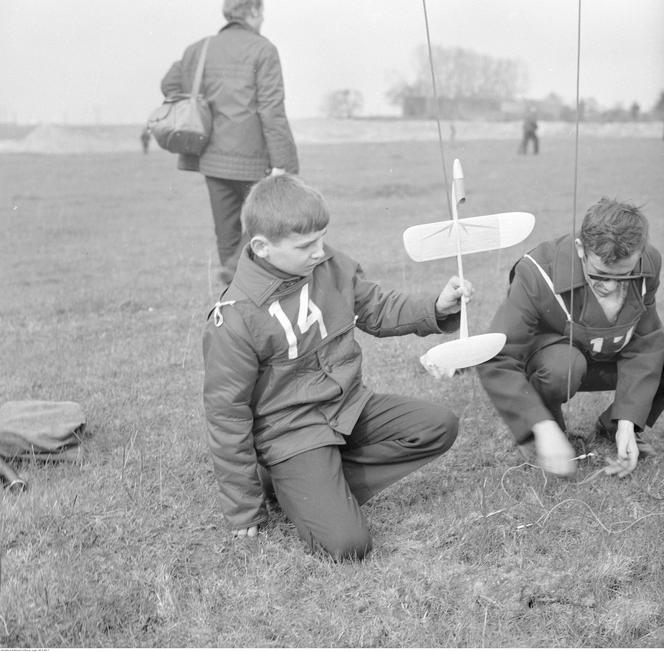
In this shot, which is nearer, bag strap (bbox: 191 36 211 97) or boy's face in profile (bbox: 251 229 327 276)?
boy's face in profile (bbox: 251 229 327 276)

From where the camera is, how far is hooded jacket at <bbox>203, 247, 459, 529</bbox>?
304cm

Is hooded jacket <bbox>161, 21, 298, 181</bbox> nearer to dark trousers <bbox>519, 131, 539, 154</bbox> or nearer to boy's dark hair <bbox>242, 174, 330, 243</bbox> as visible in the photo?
boy's dark hair <bbox>242, 174, 330, 243</bbox>

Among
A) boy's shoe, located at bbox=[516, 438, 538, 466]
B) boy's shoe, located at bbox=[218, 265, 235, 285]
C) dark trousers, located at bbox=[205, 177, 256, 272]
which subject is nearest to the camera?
boy's shoe, located at bbox=[516, 438, 538, 466]

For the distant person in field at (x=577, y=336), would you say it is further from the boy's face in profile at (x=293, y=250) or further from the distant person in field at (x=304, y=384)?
the boy's face in profile at (x=293, y=250)

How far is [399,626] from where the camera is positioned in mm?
2518

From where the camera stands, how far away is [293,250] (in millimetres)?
3041

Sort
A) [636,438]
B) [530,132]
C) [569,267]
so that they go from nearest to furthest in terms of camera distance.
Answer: [569,267] < [636,438] < [530,132]

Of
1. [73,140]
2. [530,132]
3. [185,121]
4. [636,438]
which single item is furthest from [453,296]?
[73,140]

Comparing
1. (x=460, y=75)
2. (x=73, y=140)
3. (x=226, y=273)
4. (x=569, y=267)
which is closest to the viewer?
(x=569, y=267)

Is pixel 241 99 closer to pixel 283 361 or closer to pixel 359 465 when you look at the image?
pixel 283 361

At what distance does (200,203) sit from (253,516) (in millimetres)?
13204

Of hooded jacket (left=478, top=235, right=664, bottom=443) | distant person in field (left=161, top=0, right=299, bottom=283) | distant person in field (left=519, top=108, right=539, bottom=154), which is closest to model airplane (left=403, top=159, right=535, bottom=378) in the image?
hooded jacket (left=478, top=235, right=664, bottom=443)

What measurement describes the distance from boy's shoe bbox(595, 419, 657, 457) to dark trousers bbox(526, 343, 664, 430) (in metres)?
0.07

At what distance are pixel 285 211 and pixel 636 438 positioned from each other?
1.92m
